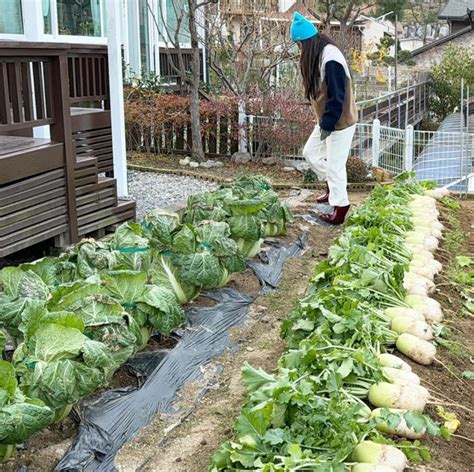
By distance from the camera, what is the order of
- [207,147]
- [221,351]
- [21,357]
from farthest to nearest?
→ 1. [207,147]
2. [221,351]
3. [21,357]

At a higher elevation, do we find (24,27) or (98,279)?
(24,27)

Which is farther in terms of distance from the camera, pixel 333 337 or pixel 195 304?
pixel 195 304

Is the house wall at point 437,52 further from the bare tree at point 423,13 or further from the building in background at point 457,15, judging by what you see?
the bare tree at point 423,13

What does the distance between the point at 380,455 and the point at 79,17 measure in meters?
7.84

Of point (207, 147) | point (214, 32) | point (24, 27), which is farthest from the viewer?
point (214, 32)

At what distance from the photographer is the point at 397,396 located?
3.15 m

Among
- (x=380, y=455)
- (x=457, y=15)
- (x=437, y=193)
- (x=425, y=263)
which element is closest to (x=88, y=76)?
(x=437, y=193)

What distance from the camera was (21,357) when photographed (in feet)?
11.2

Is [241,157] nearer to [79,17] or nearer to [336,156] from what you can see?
[79,17]

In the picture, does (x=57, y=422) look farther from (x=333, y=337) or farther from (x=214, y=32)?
(x=214, y=32)

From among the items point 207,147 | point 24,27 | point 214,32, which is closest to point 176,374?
point 24,27

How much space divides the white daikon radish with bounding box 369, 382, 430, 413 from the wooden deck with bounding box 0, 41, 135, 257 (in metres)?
3.40

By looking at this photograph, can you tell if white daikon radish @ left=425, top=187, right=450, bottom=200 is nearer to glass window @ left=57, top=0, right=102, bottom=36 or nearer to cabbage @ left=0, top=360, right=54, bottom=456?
glass window @ left=57, top=0, right=102, bottom=36

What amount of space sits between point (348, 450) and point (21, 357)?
5.48 ft
